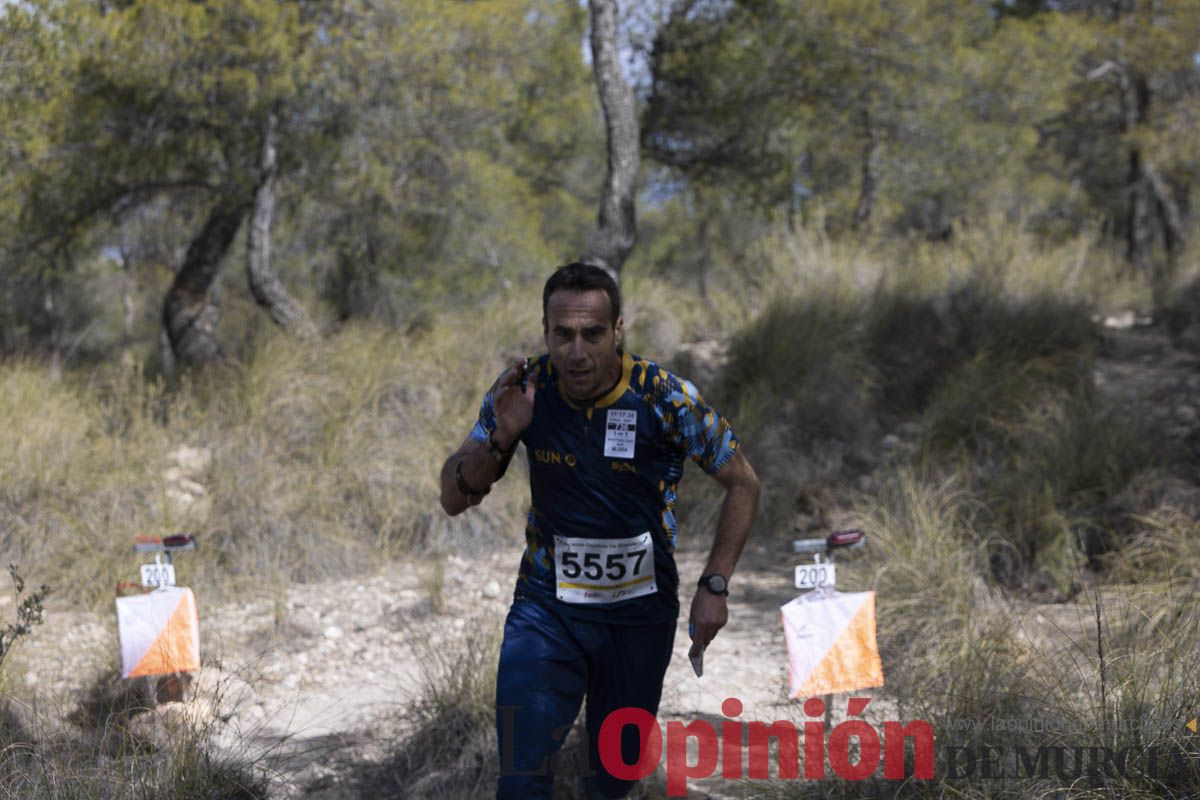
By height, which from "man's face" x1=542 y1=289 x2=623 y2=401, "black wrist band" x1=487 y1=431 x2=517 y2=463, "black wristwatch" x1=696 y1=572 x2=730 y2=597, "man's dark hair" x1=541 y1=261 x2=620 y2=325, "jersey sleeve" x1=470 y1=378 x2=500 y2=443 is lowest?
"black wristwatch" x1=696 y1=572 x2=730 y2=597

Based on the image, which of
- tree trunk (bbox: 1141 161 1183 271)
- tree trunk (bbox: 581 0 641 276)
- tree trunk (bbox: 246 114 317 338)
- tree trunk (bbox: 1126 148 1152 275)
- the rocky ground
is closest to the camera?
the rocky ground

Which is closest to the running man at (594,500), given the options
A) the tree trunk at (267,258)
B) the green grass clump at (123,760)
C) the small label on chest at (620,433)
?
the small label on chest at (620,433)

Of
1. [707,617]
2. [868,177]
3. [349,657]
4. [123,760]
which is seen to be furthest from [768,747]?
[868,177]

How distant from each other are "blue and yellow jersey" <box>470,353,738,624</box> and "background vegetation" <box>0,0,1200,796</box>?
1.00 m

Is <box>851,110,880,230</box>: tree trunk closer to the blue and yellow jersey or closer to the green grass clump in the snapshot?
the blue and yellow jersey

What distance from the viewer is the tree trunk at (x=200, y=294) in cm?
943

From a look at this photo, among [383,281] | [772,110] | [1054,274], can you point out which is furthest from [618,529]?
[383,281]

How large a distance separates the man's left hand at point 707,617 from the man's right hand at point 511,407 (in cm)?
67

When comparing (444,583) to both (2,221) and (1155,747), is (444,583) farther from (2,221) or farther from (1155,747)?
(2,221)

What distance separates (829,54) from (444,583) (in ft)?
22.4

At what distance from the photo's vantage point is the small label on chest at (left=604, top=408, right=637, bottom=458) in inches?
108

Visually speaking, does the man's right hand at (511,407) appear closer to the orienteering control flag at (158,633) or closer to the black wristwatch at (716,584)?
the black wristwatch at (716,584)

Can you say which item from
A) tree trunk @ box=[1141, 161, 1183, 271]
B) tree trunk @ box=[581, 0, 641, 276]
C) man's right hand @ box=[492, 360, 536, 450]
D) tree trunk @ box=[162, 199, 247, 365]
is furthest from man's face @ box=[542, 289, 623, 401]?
tree trunk @ box=[1141, 161, 1183, 271]

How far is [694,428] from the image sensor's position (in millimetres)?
2834
